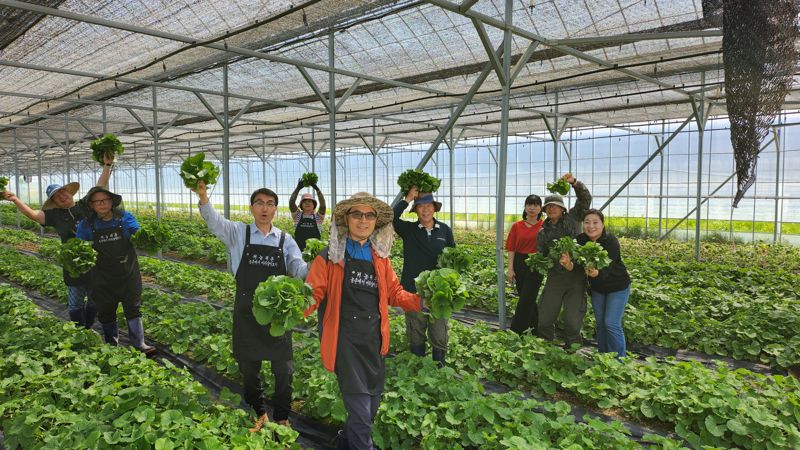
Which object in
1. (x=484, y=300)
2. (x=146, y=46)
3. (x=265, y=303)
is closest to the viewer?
(x=265, y=303)

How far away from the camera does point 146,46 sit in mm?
6602

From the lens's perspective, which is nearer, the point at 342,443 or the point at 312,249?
the point at 342,443

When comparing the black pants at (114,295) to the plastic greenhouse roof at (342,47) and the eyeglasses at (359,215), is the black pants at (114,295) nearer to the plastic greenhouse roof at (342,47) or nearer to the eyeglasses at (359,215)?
the plastic greenhouse roof at (342,47)

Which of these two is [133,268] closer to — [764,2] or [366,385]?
[366,385]

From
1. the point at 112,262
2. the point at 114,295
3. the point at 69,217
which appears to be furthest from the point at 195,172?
the point at 69,217

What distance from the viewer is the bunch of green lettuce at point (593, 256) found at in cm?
438

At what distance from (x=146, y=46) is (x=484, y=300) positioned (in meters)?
6.19

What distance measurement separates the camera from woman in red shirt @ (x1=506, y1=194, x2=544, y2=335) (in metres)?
5.36

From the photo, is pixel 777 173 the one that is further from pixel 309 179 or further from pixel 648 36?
pixel 309 179

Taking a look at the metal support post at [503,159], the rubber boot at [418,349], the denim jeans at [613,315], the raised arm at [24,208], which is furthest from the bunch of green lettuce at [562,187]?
the raised arm at [24,208]

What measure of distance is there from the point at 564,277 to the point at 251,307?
127 inches

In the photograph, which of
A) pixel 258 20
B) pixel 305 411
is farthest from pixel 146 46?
pixel 305 411

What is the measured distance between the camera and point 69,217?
5.36 metres

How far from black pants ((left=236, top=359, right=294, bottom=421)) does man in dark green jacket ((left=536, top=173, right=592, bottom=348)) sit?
115 inches
